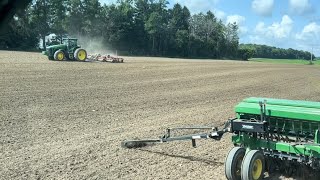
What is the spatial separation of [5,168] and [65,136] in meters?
2.53

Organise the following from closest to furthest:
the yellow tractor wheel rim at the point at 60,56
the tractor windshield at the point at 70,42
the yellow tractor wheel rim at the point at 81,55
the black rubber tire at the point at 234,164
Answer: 1. the black rubber tire at the point at 234,164
2. the yellow tractor wheel rim at the point at 60,56
3. the tractor windshield at the point at 70,42
4. the yellow tractor wheel rim at the point at 81,55

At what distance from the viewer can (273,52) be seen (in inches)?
4707

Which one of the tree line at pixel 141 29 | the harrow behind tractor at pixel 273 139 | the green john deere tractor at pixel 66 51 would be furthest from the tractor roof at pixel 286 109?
the tree line at pixel 141 29

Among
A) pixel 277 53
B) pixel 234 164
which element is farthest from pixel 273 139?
pixel 277 53

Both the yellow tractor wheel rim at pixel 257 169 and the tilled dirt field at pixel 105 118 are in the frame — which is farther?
the tilled dirt field at pixel 105 118

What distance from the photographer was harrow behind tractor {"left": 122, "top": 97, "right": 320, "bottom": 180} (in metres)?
6.11

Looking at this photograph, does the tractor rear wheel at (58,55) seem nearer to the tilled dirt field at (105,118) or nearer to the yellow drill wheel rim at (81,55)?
the yellow drill wheel rim at (81,55)

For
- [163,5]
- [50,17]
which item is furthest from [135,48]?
[163,5]

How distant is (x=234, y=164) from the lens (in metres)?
6.27

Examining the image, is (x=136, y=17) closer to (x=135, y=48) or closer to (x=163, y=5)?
(x=135, y=48)

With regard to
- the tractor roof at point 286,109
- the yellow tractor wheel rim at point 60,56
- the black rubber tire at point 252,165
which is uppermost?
the yellow tractor wheel rim at point 60,56

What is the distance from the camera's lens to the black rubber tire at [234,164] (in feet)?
20.5

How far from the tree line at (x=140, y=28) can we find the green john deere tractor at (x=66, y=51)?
87.1 ft

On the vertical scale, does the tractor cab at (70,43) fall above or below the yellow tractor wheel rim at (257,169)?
above
